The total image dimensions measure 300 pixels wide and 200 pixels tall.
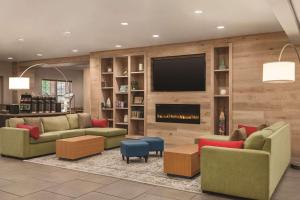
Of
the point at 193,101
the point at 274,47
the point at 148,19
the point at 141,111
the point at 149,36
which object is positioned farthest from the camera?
the point at 141,111

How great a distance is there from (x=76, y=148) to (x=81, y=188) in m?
1.72

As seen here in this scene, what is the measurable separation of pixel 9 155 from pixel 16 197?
2.66 meters

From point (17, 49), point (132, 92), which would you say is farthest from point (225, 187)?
point (17, 49)

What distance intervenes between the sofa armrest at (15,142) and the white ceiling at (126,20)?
2170 mm

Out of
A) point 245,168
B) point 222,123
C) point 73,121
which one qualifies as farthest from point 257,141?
point 73,121

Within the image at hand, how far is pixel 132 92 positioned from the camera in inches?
336

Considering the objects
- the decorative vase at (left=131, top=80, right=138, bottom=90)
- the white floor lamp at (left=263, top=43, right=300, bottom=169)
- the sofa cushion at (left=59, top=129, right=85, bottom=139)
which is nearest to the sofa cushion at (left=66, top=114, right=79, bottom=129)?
the sofa cushion at (left=59, top=129, right=85, bottom=139)

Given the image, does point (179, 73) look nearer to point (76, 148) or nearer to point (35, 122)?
point (76, 148)

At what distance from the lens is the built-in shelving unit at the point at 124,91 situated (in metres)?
8.41

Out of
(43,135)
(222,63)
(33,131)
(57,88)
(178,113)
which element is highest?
(222,63)

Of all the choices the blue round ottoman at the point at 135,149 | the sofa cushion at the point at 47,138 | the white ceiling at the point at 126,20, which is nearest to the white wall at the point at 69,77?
the white ceiling at the point at 126,20

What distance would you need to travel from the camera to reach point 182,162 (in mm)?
4367

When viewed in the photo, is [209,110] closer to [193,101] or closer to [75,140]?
[193,101]

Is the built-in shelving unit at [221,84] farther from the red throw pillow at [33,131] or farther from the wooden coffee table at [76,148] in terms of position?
the red throw pillow at [33,131]
